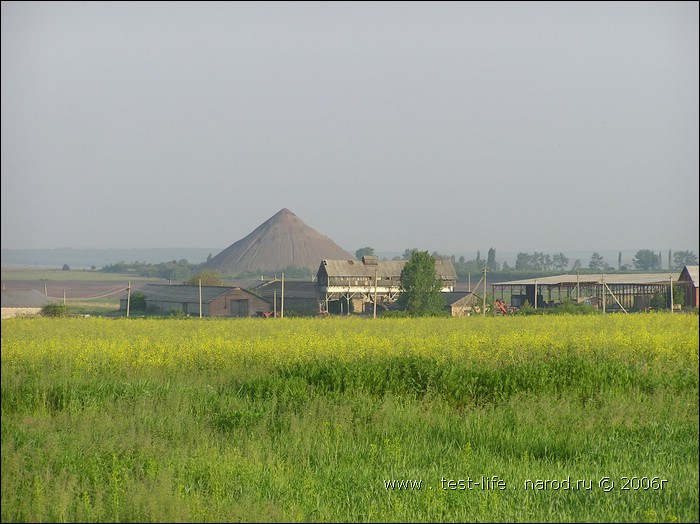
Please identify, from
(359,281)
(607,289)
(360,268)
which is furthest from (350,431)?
(360,268)

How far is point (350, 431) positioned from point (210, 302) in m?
43.3

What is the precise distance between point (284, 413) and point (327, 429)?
1191mm

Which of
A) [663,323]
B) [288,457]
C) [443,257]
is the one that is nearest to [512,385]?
[288,457]

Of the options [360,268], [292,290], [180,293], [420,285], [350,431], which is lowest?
[292,290]

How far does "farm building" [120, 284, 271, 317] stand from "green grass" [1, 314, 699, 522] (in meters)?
35.5

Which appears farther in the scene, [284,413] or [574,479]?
[284,413]

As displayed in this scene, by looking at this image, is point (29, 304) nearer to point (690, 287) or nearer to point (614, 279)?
point (614, 279)

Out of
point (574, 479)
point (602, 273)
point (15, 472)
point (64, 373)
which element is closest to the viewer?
point (15, 472)

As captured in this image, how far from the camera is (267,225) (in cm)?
11338

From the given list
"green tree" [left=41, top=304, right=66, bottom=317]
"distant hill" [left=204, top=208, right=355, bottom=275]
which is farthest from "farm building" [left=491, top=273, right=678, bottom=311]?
"distant hill" [left=204, top=208, right=355, bottom=275]

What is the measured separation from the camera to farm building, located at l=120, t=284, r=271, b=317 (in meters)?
52.1

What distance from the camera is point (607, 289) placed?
93.4ft

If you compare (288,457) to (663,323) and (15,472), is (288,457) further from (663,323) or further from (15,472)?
(663,323)

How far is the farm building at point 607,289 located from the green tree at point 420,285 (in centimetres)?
827
